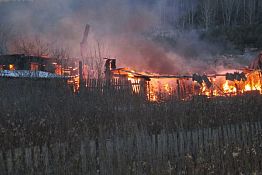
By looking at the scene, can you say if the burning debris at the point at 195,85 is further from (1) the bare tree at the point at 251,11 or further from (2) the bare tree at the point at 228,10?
(2) the bare tree at the point at 228,10

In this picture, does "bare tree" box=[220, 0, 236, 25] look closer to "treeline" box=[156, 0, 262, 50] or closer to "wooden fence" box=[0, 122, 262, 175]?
"treeline" box=[156, 0, 262, 50]

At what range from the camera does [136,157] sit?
7137 mm

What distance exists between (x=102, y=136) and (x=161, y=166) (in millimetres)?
1362

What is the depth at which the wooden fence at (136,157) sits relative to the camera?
6.54 meters

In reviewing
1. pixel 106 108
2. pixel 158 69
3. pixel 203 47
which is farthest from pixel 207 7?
pixel 106 108

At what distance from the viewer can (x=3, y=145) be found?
761 centimetres

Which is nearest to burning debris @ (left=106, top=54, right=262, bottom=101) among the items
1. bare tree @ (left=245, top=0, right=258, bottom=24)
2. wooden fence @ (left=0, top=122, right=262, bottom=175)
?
wooden fence @ (left=0, top=122, right=262, bottom=175)

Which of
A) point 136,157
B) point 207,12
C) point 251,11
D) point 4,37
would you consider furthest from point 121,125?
point 207,12

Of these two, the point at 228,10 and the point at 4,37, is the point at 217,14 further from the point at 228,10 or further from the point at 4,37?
the point at 4,37

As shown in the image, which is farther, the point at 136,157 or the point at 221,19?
the point at 221,19

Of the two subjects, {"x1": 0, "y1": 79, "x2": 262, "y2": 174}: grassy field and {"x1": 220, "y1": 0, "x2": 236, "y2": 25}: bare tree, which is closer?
{"x1": 0, "y1": 79, "x2": 262, "y2": 174}: grassy field

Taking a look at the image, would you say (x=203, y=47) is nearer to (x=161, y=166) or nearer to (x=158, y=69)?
(x=158, y=69)

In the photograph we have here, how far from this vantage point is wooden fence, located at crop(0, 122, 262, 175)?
6.54 metres

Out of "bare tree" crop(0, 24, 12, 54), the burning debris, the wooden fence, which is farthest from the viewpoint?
"bare tree" crop(0, 24, 12, 54)
